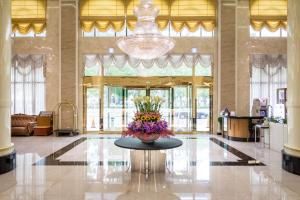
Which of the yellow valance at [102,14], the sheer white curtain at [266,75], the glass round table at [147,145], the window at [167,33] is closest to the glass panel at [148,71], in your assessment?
the window at [167,33]

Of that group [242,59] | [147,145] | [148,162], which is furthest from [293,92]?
[242,59]

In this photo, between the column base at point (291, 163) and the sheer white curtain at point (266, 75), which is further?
the sheer white curtain at point (266, 75)

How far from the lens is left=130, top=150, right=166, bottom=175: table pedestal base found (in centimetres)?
585

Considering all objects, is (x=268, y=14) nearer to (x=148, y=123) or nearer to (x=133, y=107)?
(x=133, y=107)

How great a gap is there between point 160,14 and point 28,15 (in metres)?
6.13

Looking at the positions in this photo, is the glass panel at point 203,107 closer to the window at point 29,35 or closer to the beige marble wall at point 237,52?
the beige marble wall at point 237,52

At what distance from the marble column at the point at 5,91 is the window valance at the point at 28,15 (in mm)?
7247

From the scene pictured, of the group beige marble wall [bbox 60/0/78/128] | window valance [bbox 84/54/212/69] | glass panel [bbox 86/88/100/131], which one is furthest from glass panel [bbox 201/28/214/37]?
beige marble wall [bbox 60/0/78/128]

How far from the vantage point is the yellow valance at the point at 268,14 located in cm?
1264

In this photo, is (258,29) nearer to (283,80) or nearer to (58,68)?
(283,80)

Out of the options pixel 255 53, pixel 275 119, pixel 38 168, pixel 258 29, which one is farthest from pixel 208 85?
pixel 38 168

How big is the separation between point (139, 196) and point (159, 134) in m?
1.41

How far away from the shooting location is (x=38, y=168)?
20.1 ft

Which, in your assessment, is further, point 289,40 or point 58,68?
point 58,68
